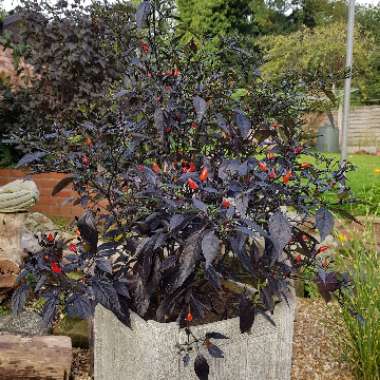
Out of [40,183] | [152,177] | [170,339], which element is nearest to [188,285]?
[170,339]

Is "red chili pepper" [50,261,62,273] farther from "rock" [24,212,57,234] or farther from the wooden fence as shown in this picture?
the wooden fence

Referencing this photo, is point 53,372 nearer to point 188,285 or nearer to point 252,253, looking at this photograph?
point 188,285

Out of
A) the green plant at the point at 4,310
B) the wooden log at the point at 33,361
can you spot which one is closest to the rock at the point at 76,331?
the wooden log at the point at 33,361

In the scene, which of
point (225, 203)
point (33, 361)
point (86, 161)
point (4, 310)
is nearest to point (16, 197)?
point (4, 310)

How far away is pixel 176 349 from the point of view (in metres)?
1.79

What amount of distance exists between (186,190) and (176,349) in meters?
0.53

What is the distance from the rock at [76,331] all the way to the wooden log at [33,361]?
530 mm

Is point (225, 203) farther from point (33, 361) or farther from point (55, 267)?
point (33, 361)

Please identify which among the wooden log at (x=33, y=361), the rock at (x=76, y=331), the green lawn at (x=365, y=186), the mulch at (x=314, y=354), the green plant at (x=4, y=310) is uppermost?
the wooden log at (x=33, y=361)

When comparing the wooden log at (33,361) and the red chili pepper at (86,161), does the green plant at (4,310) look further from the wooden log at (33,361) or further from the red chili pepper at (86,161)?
the red chili pepper at (86,161)

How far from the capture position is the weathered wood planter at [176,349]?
178 centimetres

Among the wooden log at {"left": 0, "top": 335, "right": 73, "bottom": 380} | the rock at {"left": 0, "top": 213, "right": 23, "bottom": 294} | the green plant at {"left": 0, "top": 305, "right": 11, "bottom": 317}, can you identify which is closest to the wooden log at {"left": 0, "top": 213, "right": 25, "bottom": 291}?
the rock at {"left": 0, "top": 213, "right": 23, "bottom": 294}

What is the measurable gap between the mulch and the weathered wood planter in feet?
1.83

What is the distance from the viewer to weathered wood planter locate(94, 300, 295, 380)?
1.78m
